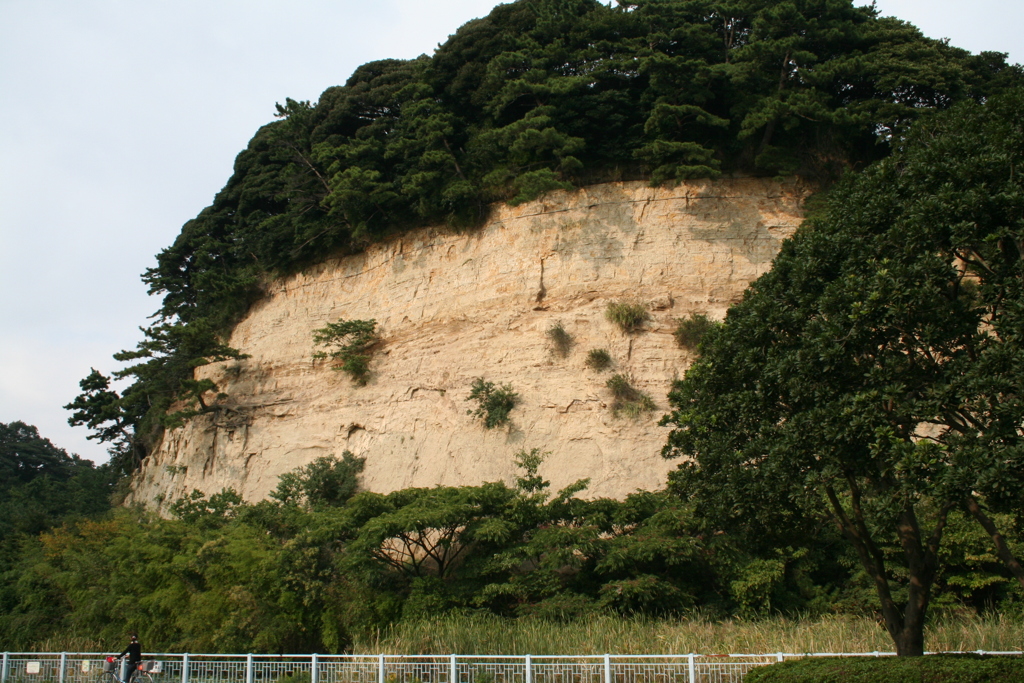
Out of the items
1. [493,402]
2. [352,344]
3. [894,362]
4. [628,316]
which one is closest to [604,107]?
[628,316]

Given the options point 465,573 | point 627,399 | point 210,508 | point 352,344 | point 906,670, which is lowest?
point 906,670

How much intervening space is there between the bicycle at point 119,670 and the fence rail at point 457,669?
0.94 ft

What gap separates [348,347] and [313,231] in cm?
467

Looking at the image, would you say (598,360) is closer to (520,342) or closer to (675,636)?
(520,342)

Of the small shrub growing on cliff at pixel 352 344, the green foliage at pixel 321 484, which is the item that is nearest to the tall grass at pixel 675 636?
the green foliage at pixel 321 484

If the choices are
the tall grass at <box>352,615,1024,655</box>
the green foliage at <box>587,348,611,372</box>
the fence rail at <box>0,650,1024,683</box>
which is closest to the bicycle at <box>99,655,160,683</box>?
the fence rail at <box>0,650,1024,683</box>

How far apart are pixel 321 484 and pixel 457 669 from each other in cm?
1046

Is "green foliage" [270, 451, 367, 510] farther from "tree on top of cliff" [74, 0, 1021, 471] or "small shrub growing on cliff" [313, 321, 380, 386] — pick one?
"tree on top of cliff" [74, 0, 1021, 471]

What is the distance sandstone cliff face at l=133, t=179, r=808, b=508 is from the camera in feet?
64.7

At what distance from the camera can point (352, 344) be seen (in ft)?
77.2

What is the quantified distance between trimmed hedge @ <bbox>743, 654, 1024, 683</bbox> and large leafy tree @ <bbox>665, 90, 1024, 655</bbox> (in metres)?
1.34

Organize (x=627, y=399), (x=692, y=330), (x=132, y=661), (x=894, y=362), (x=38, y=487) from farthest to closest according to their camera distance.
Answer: (x=38, y=487) → (x=692, y=330) → (x=627, y=399) → (x=132, y=661) → (x=894, y=362)

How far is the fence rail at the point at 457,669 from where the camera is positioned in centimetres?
952

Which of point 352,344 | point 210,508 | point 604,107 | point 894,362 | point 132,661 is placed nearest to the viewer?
point 894,362
